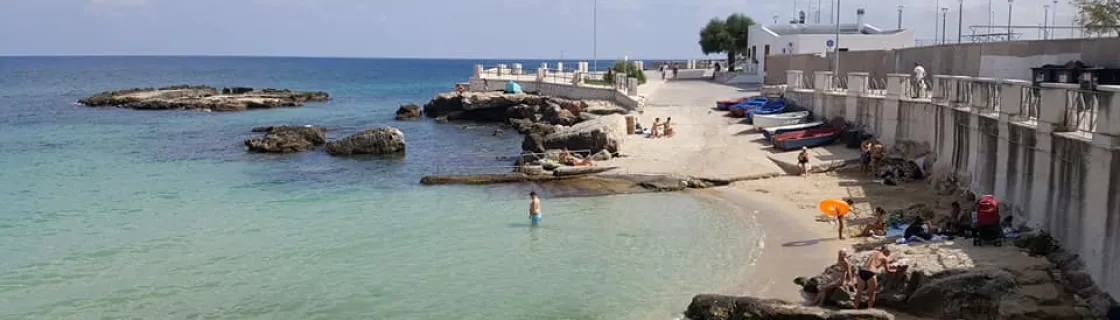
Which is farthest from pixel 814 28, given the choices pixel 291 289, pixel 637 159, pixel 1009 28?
pixel 291 289

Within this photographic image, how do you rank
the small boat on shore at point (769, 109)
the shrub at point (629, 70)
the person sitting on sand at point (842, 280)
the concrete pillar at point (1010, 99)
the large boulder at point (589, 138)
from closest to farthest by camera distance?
the person sitting on sand at point (842, 280) < the concrete pillar at point (1010, 99) < the large boulder at point (589, 138) < the small boat on shore at point (769, 109) < the shrub at point (629, 70)

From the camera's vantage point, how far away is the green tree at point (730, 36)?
75250 mm

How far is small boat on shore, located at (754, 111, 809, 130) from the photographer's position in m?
32.6

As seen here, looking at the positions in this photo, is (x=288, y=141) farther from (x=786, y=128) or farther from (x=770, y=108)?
(x=786, y=128)

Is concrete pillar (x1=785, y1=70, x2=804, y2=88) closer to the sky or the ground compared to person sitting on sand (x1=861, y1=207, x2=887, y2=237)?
closer to the sky

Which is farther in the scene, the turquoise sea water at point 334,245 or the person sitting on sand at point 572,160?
the person sitting on sand at point 572,160

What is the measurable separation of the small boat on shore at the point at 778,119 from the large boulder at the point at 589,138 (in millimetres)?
5130

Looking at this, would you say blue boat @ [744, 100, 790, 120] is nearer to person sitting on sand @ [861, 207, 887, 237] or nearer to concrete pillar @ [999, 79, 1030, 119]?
person sitting on sand @ [861, 207, 887, 237]

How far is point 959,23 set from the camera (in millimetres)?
35656

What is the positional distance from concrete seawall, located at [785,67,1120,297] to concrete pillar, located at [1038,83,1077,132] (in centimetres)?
2

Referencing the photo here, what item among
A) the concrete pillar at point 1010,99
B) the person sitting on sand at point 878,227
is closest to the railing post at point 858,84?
the person sitting on sand at point 878,227

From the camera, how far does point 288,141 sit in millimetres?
37375

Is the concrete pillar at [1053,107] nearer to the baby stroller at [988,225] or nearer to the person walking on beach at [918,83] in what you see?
the baby stroller at [988,225]

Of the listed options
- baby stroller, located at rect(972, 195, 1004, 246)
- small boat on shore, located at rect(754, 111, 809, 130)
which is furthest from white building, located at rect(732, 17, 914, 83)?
baby stroller, located at rect(972, 195, 1004, 246)
